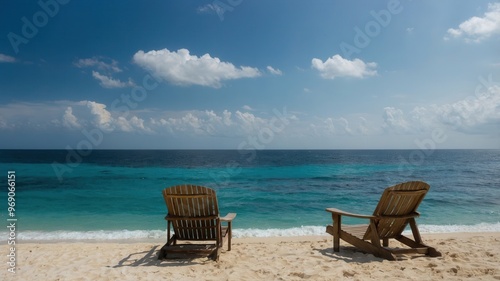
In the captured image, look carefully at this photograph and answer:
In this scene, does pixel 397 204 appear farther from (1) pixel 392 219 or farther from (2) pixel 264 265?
(2) pixel 264 265

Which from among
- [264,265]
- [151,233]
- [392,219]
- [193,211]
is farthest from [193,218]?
[151,233]

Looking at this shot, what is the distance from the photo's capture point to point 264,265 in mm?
5242

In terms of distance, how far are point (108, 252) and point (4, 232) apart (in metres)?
6.05

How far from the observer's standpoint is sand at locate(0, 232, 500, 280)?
4648mm

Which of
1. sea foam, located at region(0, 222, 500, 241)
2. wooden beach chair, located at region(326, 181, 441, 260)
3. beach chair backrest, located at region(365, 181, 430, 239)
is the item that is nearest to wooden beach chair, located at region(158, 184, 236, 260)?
wooden beach chair, located at region(326, 181, 441, 260)

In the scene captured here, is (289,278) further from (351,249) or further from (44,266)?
(44,266)

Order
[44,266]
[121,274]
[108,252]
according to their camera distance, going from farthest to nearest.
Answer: [108,252], [44,266], [121,274]

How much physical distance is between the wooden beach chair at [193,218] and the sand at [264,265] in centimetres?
21

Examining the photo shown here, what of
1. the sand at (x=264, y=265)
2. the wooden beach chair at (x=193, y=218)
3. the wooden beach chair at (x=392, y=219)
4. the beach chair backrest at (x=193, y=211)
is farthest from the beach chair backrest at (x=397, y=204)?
the beach chair backrest at (x=193, y=211)

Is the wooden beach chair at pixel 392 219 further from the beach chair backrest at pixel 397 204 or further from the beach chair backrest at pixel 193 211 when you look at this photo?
the beach chair backrest at pixel 193 211

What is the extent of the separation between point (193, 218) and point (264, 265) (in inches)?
60.1

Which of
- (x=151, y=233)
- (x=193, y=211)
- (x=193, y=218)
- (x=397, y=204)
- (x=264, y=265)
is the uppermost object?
(x=397, y=204)

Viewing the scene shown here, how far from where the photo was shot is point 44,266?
539 centimetres

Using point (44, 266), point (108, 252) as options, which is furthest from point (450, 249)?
point (44, 266)
